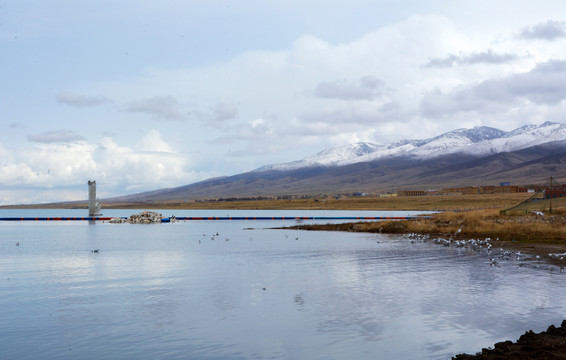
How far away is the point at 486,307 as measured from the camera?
18.0 metres

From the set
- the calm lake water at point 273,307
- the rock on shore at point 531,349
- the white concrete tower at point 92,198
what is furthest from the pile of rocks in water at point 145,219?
the rock on shore at point 531,349

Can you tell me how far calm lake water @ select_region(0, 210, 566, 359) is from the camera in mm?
13961

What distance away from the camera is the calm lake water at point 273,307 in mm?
13961

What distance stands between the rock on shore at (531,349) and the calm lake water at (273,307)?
110 centimetres

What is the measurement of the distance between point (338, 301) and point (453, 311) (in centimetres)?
384

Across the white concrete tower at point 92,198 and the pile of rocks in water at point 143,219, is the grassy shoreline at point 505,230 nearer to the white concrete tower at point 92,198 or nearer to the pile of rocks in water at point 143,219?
the pile of rocks in water at point 143,219

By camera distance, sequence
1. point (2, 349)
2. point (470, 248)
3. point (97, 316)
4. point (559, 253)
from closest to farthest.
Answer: point (2, 349) < point (97, 316) < point (559, 253) < point (470, 248)

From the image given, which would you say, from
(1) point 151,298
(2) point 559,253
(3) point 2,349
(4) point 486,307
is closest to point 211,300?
(1) point 151,298

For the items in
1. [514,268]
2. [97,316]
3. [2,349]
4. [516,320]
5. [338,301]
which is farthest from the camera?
[514,268]

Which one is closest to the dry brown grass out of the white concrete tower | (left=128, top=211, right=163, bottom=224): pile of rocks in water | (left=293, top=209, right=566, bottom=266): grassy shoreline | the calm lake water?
(left=293, top=209, right=566, bottom=266): grassy shoreline

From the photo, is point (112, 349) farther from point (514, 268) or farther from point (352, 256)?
point (352, 256)

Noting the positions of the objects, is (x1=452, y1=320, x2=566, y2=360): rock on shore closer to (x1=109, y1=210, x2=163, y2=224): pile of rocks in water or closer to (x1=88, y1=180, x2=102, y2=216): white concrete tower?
(x1=109, y1=210, x2=163, y2=224): pile of rocks in water

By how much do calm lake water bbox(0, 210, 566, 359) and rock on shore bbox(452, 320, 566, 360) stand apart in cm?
110

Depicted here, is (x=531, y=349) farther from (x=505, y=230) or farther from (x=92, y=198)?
(x=92, y=198)
